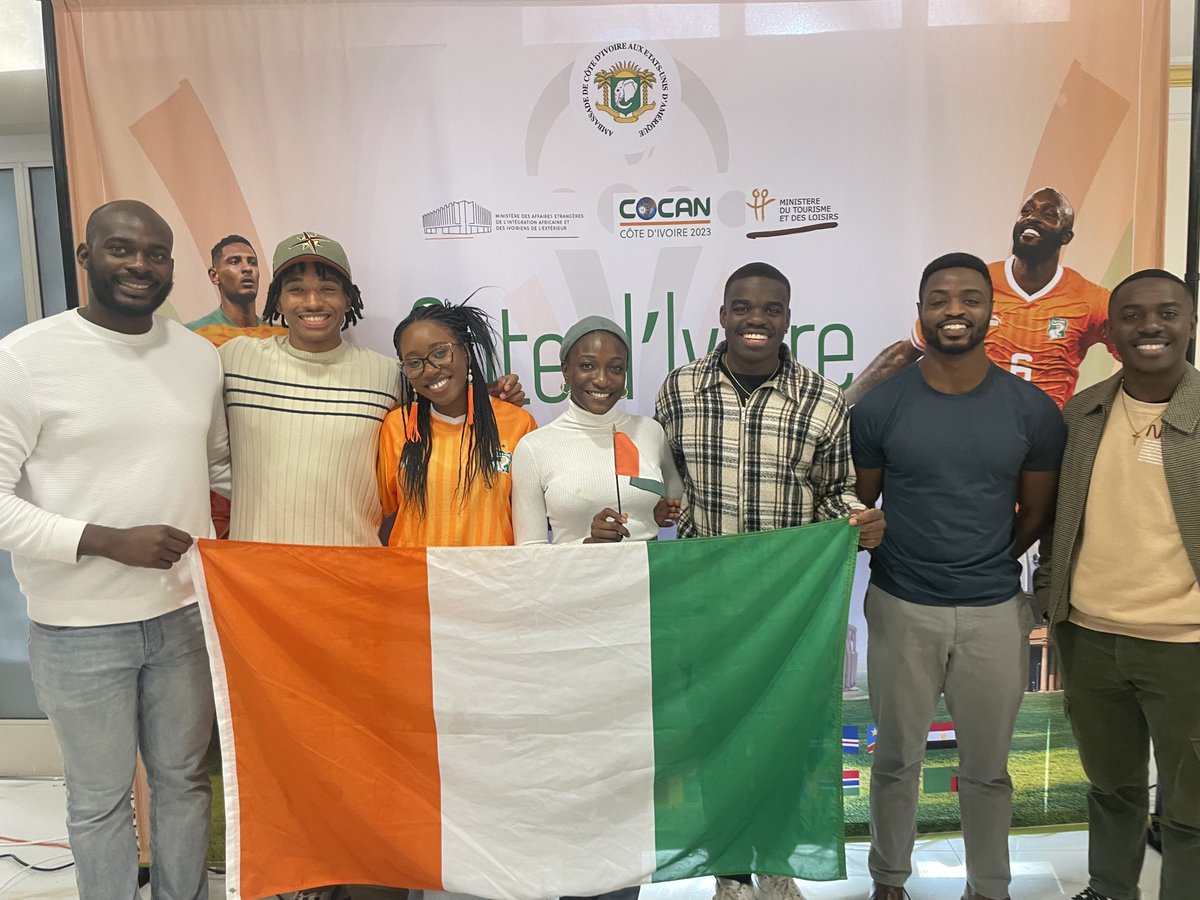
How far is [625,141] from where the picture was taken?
2602mm

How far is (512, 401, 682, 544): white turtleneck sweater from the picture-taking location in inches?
79.9

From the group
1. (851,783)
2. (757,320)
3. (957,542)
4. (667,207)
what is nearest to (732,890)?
(851,783)

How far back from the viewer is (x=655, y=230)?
2.63m

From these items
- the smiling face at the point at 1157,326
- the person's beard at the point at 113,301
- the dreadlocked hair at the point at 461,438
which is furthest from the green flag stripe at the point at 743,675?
the person's beard at the point at 113,301

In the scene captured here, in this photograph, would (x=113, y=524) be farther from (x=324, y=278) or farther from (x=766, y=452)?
(x=766, y=452)

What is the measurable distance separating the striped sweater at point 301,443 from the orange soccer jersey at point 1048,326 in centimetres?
185

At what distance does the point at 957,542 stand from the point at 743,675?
2.20 ft

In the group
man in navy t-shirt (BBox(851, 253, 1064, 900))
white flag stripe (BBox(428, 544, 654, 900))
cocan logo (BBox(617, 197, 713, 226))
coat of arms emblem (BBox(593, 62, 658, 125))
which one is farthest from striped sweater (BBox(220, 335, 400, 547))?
man in navy t-shirt (BBox(851, 253, 1064, 900))

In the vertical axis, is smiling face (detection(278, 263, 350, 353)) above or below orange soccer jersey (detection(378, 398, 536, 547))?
above

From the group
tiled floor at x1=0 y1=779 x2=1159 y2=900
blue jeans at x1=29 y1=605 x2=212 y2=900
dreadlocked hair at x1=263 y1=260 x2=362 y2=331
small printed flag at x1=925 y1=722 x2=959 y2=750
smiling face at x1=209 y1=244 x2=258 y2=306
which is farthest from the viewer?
small printed flag at x1=925 y1=722 x2=959 y2=750

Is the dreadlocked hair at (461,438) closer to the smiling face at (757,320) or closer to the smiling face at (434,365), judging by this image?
the smiling face at (434,365)

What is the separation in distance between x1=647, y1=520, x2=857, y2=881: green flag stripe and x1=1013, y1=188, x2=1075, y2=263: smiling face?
A: 1374 mm

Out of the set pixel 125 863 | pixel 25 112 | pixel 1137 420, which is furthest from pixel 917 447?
pixel 25 112

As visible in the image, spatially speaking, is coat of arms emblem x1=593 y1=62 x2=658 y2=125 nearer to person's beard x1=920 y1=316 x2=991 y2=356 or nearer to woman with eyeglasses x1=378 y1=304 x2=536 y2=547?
woman with eyeglasses x1=378 y1=304 x2=536 y2=547
